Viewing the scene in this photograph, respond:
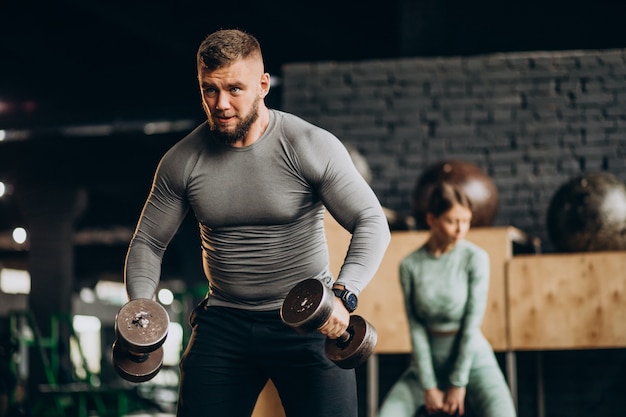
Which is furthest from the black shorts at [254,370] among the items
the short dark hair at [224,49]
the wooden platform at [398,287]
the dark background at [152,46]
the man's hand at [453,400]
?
the dark background at [152,46]

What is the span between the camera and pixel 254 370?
8.91ft

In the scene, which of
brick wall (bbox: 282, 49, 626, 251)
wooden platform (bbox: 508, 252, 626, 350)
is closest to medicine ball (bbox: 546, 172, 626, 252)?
wooden platform (bbox: 508, 252, 626, 350)

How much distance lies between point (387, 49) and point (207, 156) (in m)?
8.10

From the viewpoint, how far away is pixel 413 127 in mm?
6492

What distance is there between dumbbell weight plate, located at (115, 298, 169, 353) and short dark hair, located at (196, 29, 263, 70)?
1.94 feet

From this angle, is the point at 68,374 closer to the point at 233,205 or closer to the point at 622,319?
the point at 622,319

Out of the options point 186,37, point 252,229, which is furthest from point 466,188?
point 186,37

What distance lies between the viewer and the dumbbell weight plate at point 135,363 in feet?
8.61

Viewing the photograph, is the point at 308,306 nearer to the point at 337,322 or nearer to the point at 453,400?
the point at 337,322

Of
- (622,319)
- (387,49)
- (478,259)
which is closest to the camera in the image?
(478,259)

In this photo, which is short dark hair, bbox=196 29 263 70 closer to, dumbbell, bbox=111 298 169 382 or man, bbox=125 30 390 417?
man, bbox=125 30 390 417

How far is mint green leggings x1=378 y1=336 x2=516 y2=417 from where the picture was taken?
4598 millimetres

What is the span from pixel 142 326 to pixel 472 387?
240 cm

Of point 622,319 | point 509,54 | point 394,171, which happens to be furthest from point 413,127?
point 622,319
